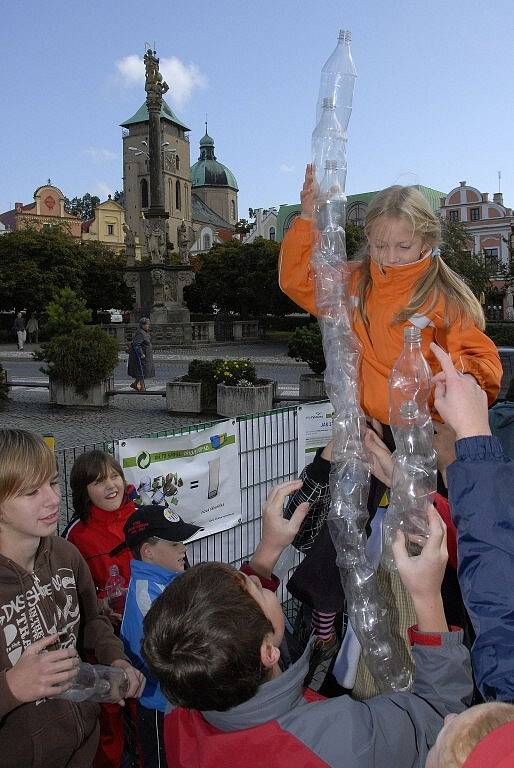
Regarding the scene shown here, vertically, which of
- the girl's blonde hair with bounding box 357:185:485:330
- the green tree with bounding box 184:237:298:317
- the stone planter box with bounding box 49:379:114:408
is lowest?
the stone planter box with bounding box 49:379:114:408

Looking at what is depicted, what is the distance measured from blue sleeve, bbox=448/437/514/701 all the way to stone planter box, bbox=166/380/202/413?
1284cm

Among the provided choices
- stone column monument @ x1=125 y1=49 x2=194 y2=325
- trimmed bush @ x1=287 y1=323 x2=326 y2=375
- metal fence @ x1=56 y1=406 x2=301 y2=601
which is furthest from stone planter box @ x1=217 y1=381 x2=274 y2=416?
stone column monument @ x1=125 y1=49 x2=194 y2=325

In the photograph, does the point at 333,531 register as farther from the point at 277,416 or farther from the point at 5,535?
the point at 277,416

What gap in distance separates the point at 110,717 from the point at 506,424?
220 centimetres

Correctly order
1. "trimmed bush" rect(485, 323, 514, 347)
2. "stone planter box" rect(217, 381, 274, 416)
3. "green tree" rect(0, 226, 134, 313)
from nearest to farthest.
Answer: "stone planter box" rect(217, 381, 274, 416) → "trimmed bush" rect(485, 323, 514, 347) → "green tree" rect(0, 226, 134, 313)

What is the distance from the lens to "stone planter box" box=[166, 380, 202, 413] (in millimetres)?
14398

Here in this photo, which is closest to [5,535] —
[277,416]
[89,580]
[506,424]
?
[89,580]

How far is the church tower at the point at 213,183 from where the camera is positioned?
122000 mm

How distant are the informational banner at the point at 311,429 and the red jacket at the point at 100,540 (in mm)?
2210

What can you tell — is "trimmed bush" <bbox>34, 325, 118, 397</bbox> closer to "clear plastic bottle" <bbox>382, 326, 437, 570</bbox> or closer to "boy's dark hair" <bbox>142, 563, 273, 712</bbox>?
"clear plastic bottle" <bbox>382, 326, 437, 570</bbox>

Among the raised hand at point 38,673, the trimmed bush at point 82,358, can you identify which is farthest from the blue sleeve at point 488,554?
the trimmed bush at point 82,358

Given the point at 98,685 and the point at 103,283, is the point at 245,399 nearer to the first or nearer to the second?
the point at 98,685

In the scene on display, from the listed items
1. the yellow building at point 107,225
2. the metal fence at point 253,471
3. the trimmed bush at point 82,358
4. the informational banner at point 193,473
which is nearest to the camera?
the informational banner at point 193,473

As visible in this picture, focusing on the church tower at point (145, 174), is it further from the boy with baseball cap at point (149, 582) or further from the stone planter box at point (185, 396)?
the boy with baseball cap at point (149, 582)
